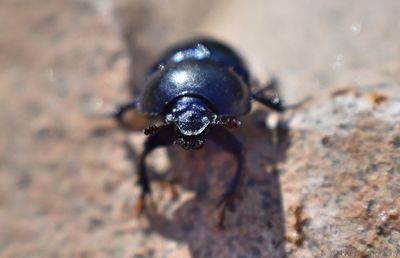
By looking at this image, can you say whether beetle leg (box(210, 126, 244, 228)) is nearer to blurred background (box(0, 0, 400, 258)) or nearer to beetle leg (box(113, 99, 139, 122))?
blurred background (box(0, 0, 400, 258))

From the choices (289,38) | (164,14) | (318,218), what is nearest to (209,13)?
(164,14)

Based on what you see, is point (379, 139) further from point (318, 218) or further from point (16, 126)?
point (16, 126)

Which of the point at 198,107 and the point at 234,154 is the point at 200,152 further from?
the point at 198,107

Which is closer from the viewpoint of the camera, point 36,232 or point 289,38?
point 36,232

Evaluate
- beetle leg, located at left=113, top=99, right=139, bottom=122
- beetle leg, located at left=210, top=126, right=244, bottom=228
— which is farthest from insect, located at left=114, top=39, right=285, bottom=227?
beetle leg, located at left=113, top=99, right=139, bottom=122

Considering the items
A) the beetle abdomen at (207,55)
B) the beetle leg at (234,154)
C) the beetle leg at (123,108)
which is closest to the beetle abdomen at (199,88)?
the beetle leg at (234,154)

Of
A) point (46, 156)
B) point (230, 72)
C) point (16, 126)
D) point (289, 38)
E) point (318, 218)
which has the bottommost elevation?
point (318, 218)
